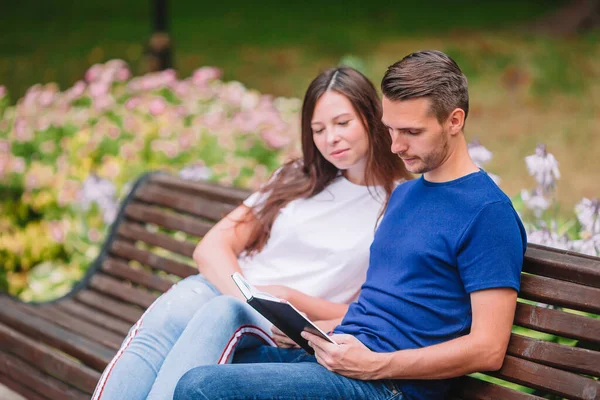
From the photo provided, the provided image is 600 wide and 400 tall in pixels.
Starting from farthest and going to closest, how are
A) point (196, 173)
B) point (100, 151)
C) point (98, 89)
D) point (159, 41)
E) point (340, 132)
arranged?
point (159, 41), point (98, 89), point (100, 151), point (196, 173), point (340, 132)

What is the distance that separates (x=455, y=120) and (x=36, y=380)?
2.18 metres

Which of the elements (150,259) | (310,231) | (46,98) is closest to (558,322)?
(310,231)

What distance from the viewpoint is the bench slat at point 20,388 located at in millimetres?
3357

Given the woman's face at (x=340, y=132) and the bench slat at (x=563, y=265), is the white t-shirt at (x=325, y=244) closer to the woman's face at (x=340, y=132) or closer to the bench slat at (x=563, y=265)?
the woman's face at (x=340, y=132)

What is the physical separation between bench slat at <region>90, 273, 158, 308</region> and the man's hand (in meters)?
1.60

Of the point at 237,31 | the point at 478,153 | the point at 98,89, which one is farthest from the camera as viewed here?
the point at 237,31

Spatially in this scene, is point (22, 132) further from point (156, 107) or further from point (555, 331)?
point (555, 331)

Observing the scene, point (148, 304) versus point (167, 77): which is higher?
point (167, 77)

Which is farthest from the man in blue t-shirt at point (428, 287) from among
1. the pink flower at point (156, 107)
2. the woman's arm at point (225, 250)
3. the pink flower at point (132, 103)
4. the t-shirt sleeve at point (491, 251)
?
the pink flower at point (132, 103)

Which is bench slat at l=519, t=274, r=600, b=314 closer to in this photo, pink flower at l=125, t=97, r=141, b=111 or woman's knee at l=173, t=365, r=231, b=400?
woman's knee at l=173, t=365, r=231, b=400

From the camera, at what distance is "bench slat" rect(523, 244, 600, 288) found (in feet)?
7.34

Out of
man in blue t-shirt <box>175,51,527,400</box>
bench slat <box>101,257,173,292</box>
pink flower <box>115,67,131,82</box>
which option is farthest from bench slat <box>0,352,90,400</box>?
pink flower <box>115,67,131,82</box>

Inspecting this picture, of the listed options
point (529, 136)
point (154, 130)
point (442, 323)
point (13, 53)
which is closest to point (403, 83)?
point (442, 323)

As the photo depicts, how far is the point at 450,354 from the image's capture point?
2057 mm
